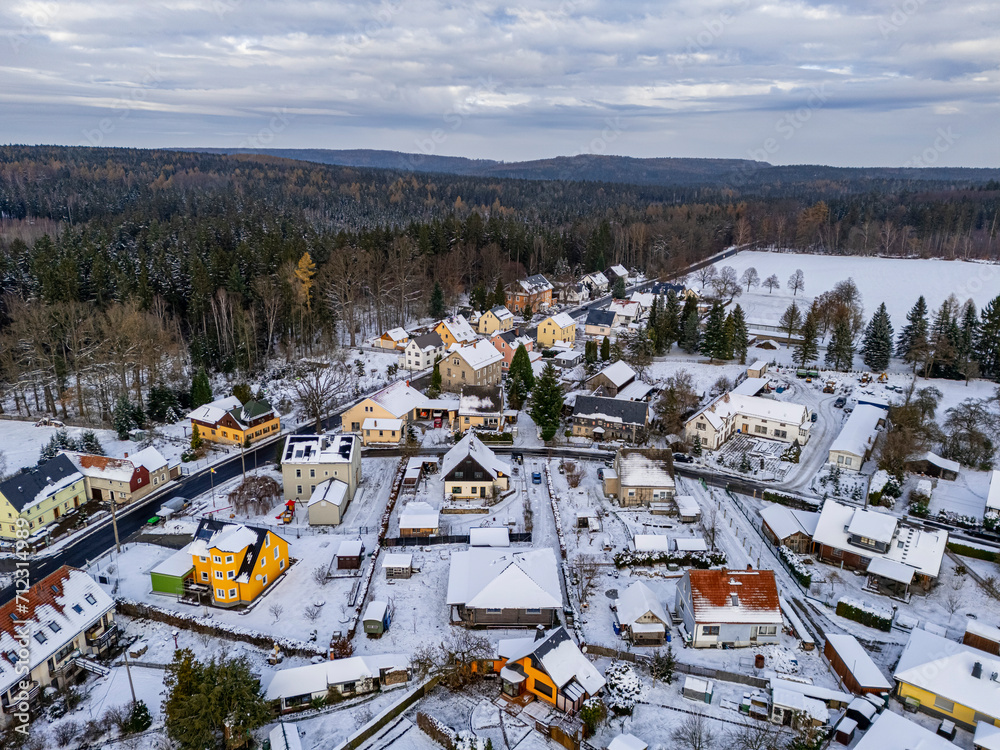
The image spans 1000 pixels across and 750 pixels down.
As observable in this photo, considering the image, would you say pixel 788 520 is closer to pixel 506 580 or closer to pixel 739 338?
pixel 506 580

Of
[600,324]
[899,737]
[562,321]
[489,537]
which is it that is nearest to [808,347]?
[600,324]

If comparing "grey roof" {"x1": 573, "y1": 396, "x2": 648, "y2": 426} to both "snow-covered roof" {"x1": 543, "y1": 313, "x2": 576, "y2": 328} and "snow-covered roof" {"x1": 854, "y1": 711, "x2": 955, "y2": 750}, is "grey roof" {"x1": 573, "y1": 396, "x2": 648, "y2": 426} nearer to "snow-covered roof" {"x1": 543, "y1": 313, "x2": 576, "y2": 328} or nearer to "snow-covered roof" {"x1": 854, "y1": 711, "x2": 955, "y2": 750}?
"snow-covered roof" {"x1": 543, "y1": 313, "x2": 576, "y2": 328}

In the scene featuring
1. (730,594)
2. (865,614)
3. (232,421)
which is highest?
(232,421)

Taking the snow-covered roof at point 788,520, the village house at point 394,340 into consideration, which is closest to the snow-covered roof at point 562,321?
the village house at point 394,340

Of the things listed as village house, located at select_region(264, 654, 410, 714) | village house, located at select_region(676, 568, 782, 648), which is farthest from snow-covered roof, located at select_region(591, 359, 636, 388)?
village house, located at select_region(264, 654, 410, 714)

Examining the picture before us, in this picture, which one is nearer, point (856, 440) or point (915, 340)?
point (856, 440)

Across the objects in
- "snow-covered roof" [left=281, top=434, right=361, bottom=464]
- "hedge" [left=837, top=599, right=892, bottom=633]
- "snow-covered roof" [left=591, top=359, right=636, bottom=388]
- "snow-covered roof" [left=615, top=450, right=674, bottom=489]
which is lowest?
"hedge" [left=837, top=599, right=892, bottom=633]
